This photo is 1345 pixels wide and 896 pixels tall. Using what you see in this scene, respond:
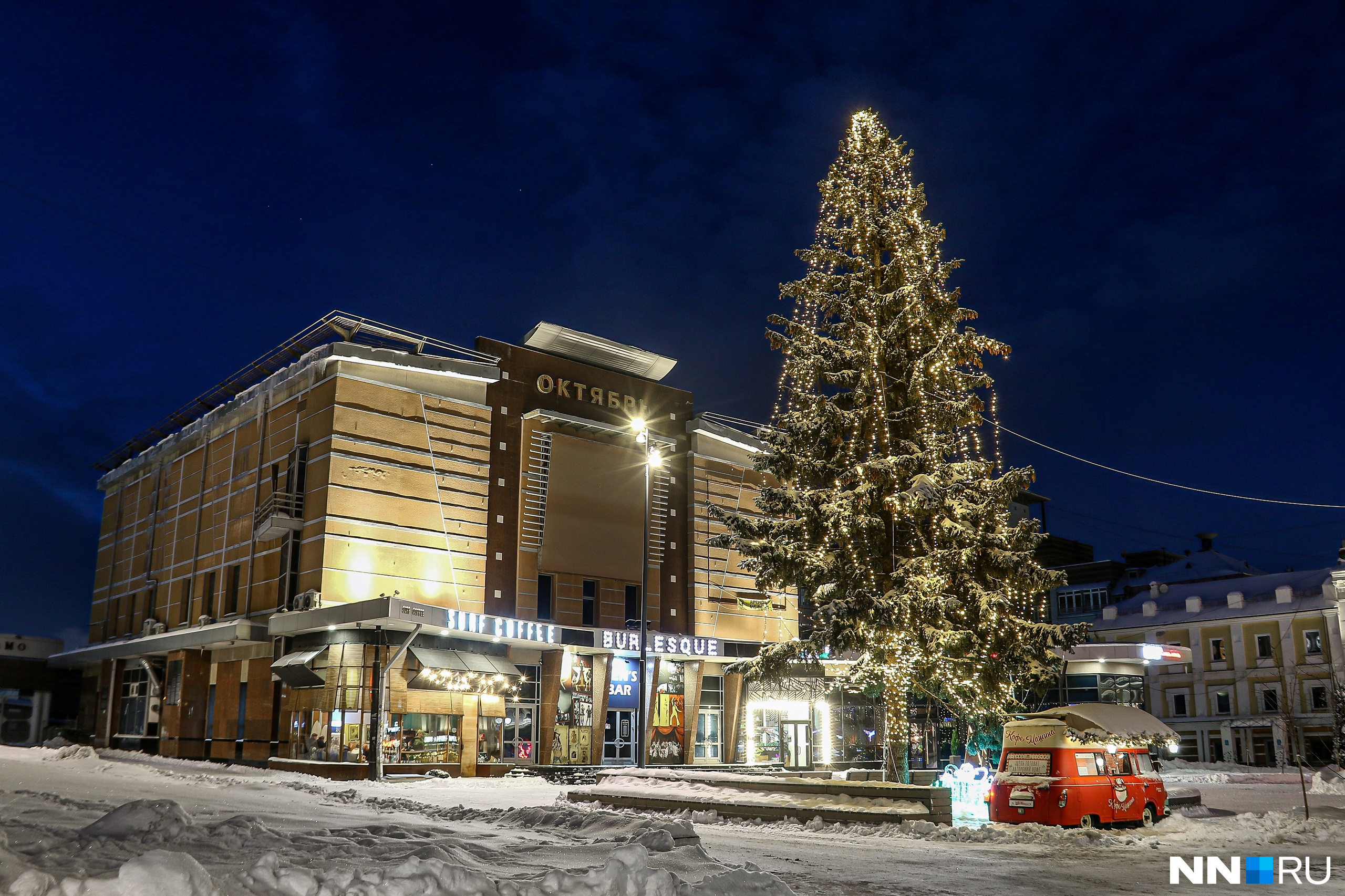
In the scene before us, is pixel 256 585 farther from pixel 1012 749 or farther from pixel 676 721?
pixel 1012 749

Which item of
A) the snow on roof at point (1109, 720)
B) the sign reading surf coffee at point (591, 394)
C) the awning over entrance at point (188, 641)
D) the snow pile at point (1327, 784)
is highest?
the sign reading surf coffee at point (591, 394)

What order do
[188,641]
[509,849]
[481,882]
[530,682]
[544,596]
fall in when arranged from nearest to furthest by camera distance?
[481,882], [509,849], [530,682], [188,641], [544,596]

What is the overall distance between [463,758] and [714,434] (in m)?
20.4

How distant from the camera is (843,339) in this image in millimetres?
24031

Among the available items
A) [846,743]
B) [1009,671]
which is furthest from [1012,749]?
[846,743]

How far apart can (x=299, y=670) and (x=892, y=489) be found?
2195cm

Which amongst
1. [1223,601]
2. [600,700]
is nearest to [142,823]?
[600,700]

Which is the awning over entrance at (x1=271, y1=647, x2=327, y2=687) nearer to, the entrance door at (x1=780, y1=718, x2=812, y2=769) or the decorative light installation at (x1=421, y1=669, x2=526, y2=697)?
the decorative light installation at (x1=421, y1=669, x2=526, y2=697)

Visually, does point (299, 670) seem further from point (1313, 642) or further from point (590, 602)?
point (1313, 642)

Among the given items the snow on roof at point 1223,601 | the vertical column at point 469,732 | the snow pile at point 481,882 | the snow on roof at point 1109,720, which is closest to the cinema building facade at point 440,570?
the vertical column at point 469,732

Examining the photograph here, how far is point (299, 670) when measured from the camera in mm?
33969

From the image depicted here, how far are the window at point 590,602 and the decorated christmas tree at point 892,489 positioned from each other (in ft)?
68.3

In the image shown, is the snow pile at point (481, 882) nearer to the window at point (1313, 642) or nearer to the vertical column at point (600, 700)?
the vertical column at point (600, 700)

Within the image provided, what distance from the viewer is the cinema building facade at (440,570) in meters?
35.3
